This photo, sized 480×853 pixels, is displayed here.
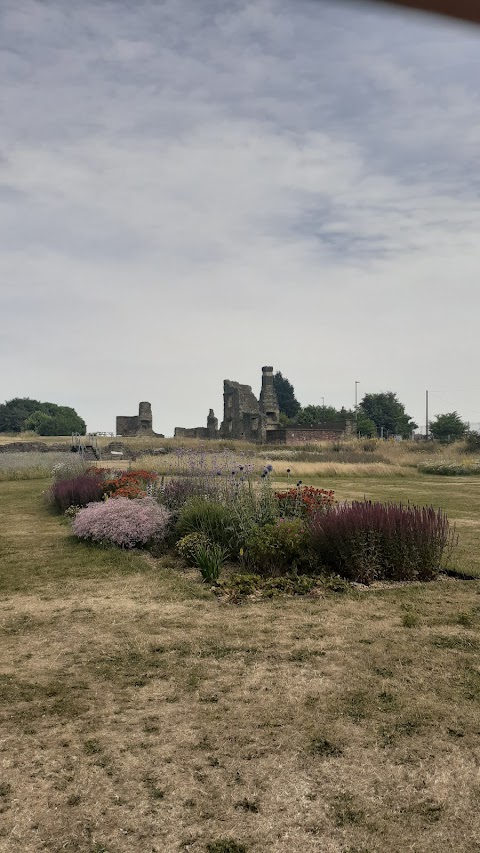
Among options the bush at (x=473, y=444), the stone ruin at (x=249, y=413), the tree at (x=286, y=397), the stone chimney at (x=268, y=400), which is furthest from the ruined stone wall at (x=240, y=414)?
the tree at (x=286, y=397)

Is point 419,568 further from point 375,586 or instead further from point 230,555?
point 230,555

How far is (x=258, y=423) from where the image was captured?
45250 mm

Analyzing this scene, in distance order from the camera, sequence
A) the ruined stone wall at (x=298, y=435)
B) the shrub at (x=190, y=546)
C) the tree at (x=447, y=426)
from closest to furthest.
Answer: the shrub at (x=190, y=546) < the ruined stone wall at (x=298, y=435) < the tree at (x=447, y=426)

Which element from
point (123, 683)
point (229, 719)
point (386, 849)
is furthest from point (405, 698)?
point (123, 683)

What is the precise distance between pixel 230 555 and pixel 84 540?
9.28ft

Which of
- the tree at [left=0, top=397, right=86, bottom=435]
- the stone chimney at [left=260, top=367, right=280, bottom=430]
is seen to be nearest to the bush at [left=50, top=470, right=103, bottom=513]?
the stone chimney at [left=260, top=367, right=280, bottom=430]

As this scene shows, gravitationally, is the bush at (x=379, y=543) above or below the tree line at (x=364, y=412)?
below

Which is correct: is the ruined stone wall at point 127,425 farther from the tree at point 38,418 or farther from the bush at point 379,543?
the bush at point 379,543

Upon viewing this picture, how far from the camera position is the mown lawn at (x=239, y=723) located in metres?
2.71

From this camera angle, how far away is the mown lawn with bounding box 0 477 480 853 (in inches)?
107

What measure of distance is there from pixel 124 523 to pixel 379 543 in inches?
135

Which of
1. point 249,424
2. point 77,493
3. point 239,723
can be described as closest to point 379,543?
point 239,723

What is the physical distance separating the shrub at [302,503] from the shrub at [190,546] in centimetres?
127

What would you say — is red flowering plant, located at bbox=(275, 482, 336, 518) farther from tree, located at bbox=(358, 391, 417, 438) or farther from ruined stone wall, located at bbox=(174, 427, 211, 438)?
tree, located at bbox=(358, 391, 417, 438)
